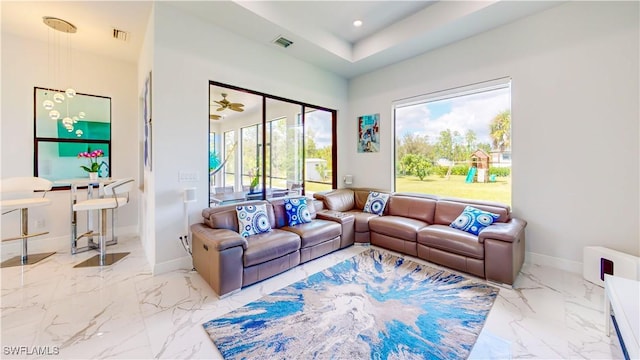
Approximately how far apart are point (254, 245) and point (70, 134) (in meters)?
4.07

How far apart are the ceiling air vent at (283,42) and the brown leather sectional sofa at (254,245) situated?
2512mm

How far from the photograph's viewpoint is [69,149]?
4.11m

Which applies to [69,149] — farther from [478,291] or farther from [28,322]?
[478,291]

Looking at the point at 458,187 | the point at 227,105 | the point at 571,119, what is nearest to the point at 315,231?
the point at 227,105

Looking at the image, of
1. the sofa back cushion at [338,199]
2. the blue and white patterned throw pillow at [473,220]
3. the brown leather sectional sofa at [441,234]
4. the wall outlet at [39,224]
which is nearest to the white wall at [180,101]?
the sofa back cushion at [338,199]

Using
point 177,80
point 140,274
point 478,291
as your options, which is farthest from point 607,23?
point 140,274

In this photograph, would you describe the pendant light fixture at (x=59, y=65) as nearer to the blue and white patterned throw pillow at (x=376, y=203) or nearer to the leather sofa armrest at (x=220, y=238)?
the leather sofa armrest at (x=220, y=238)

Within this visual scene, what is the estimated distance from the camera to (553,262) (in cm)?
314

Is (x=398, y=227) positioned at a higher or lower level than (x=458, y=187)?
lower

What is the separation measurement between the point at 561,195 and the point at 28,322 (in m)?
5.75

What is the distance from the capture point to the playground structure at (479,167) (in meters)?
3.82

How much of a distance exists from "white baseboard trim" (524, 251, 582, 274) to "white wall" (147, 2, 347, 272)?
4.57 m

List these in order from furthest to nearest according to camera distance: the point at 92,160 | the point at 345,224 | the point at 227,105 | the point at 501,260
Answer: the point at 92,160 → the point at 345,224 → the point at 227,105 → the point at 501,260

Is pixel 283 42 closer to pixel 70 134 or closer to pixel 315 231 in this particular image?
pixel 315 231
